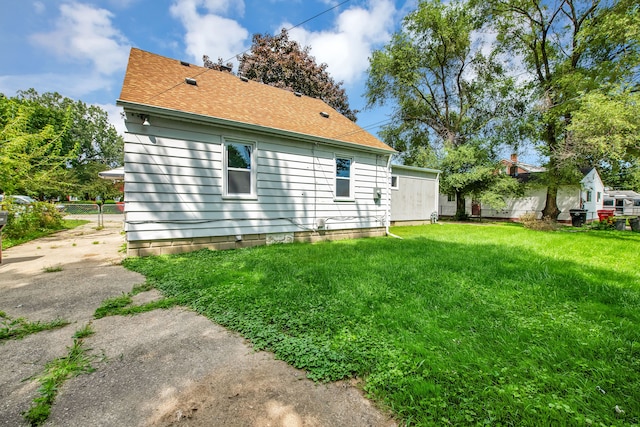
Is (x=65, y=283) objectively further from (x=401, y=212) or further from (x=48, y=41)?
(x=401, y=212)

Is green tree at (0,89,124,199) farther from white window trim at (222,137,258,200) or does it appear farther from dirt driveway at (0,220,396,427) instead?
dirt driveway at (0,220,396,427)

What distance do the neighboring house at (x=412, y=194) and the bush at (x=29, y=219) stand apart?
13686 millimetres

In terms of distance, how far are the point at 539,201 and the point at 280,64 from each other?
70.4 ft

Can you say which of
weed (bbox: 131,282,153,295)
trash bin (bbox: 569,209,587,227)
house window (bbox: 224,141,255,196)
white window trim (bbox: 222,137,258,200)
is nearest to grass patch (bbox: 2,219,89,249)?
white window trim (bbox: 222,137,258,200)

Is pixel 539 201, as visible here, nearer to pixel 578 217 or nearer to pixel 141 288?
pixel 578 217

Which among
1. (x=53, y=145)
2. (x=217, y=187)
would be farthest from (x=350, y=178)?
(x=53, y=145)

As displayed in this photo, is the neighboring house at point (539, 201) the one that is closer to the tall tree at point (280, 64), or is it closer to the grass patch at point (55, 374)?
the tall tree at point (280, 64)

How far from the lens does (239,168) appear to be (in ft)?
Result: 22.2

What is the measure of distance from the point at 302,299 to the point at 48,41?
1110cm

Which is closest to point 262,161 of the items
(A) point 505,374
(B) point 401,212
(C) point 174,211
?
(C) point 174,211

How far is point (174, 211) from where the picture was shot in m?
5.89

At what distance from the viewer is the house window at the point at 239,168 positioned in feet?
21.6

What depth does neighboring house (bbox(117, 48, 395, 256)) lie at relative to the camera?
18.4 feet

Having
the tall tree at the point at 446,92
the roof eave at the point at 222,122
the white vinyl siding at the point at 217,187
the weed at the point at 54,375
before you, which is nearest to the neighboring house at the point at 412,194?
the tall tree at the point at 446,92
